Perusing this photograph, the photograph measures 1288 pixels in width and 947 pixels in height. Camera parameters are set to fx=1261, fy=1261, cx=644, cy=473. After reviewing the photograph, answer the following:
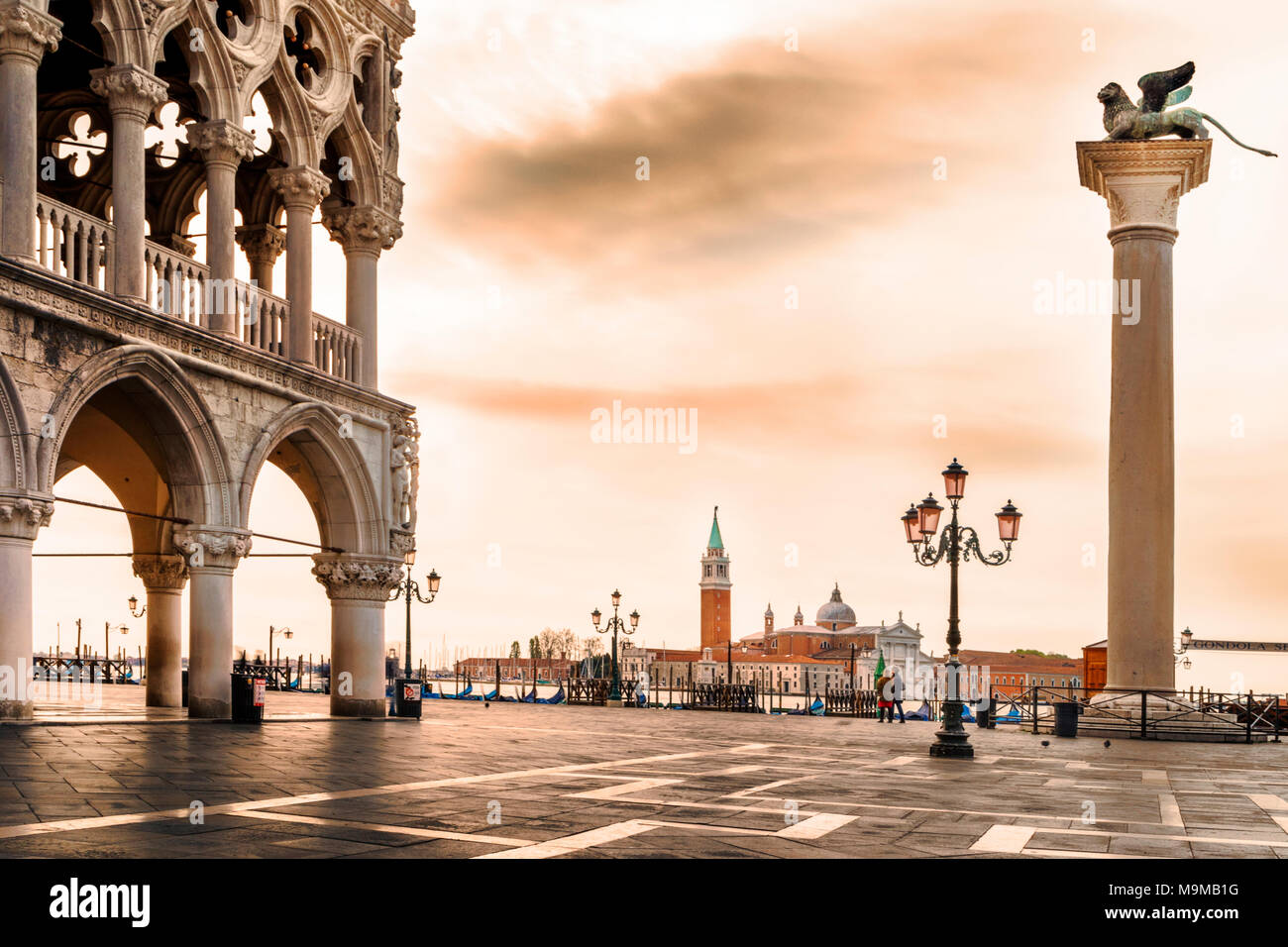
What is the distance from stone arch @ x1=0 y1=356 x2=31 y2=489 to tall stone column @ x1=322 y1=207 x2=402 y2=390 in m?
8.18

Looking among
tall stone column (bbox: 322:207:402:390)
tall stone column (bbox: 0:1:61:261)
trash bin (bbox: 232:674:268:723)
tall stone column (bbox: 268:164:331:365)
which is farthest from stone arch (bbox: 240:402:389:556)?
tall stone column (bbox: 0:1:61:261)

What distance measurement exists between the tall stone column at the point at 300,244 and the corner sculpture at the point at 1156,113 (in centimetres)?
1413

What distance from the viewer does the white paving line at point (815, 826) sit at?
8174 mm

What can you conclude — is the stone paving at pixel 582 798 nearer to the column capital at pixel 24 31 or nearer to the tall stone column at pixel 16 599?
the tall stone column at pixel 16 599

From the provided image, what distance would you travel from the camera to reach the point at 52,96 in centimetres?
2222

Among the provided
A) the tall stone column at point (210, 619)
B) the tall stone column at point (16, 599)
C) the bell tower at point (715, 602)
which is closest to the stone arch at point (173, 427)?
the tall stone column at point (210, 619)

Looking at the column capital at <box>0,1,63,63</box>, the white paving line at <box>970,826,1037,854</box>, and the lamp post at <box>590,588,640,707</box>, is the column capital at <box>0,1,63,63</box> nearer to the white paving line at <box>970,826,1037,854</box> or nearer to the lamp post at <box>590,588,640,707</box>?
the white paving line at <box>970,826,1037,854</box>

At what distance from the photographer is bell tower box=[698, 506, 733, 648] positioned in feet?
609

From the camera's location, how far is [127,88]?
16891 millimetres

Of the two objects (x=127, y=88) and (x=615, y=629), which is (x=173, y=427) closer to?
(x=127, y=88)

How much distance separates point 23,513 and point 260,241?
403 inches
